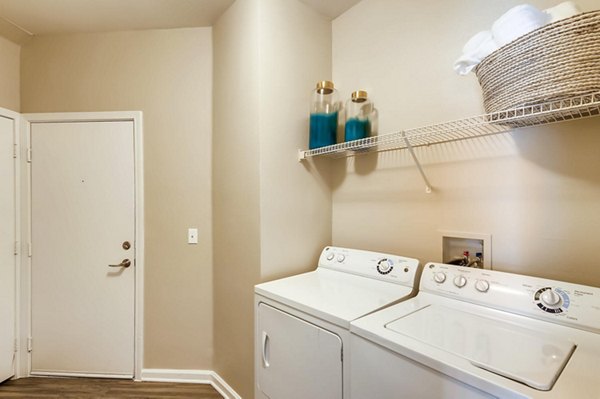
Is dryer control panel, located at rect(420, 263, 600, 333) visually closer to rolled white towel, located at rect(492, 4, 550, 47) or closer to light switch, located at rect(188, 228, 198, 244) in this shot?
rolled white towel, located at rect(492, 4, 550, 47)

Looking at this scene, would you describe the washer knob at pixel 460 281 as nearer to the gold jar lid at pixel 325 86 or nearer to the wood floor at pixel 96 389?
the gold jar lid at pixel 325 86

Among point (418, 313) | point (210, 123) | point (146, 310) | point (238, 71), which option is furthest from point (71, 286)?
point (418, 313)

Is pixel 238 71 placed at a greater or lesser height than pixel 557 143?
greater

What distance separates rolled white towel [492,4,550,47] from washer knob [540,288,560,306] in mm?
874

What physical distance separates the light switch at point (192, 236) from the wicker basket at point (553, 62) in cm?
201

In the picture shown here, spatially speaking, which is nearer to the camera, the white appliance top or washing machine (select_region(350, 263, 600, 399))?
washing machine (select_region(350, 263, 600, 399))

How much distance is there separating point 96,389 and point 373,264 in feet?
7.12

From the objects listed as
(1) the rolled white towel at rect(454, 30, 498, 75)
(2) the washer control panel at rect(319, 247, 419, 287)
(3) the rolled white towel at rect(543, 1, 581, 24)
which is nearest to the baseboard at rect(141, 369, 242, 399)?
(2) the washer control panel at rect(319, 247, 419, 287)

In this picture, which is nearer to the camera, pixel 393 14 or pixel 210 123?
pixel 393 14

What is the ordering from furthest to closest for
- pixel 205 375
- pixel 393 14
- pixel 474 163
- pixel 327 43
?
1. pixel 205 375
2. pixel 327 43
3. pixel 393 14
4. pixel 474 163

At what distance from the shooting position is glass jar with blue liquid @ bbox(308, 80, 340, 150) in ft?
5.93

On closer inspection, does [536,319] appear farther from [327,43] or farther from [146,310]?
[146,310]

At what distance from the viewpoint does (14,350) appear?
2240 mm

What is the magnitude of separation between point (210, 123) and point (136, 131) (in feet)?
1.84
